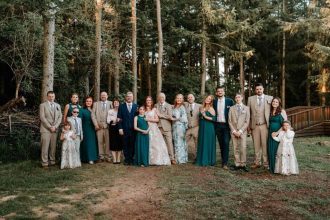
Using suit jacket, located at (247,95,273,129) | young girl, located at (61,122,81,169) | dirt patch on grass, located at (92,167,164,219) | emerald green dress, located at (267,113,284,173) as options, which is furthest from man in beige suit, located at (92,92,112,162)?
emerald green dress, located at (267,113,284,173)

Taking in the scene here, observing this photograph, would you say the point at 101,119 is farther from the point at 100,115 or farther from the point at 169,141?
the point at 169,141

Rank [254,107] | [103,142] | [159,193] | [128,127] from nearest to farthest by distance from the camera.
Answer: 1. [159,193]
2. [254,107]
3. [128,127]
4. [103,142]

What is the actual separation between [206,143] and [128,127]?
192 cm

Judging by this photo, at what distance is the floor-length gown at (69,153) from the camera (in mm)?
8805

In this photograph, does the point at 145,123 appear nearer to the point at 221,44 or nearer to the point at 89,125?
the point at 89,125

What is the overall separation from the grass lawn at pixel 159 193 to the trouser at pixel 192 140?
104 centimetres

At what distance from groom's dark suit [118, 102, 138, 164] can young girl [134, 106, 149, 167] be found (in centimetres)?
18

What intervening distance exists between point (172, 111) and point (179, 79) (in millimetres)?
13805

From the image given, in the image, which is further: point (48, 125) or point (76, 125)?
point (76, 125)

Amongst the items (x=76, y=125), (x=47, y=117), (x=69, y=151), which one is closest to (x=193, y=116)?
(x=76, y=125)

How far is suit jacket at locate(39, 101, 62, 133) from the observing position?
8938mm

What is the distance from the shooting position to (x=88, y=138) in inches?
371

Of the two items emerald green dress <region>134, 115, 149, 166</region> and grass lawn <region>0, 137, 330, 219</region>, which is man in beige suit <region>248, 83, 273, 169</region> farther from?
emerald green dress <region>134, 115, 149, 166</region>

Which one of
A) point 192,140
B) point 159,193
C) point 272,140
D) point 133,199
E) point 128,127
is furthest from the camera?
point 192,140
